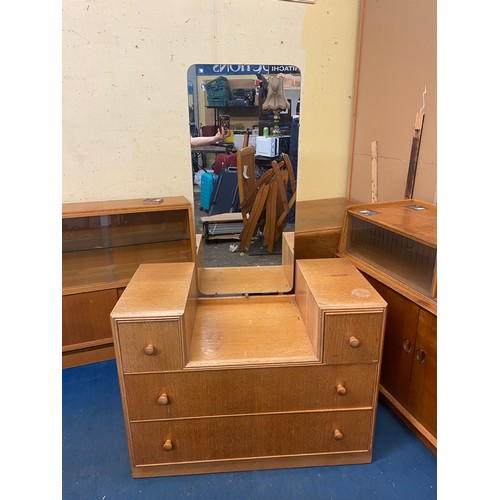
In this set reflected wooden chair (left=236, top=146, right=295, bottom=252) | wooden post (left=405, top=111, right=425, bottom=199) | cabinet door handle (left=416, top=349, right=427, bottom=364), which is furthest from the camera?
reflected wooden chair (left=236, top=146, right=295, bottom=252)

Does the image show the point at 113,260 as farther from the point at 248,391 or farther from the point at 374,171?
the point at 374,171

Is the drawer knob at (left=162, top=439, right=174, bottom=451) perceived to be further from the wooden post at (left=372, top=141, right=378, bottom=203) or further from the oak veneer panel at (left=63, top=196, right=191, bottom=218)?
the wooden post at (left=372, top=141, right=378, bottom=203)

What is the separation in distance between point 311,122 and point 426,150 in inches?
23.5

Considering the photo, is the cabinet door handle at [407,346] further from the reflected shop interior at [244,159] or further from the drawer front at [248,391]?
the reflected shop interior at [244,159]

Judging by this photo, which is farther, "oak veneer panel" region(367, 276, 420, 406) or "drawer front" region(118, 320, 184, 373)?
"oak veneer panel" region(367, 276, 420, 406)

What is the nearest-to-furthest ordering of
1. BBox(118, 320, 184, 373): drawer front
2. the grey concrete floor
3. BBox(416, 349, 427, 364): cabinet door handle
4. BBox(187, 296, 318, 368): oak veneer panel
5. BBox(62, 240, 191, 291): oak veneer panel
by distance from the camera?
BBox(118, 320, 184, 373): drawer front, BBox(187, 296, 318, 368): oak veneer panel, BBox(416, 349, 427, 364): cabinet door handle, the grey concrete floor, BBox(62, 240, 191, 291): oak veneer panel

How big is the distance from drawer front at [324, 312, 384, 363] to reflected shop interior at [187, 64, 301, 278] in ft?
2.31

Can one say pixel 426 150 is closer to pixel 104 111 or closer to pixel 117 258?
pixel 104 111

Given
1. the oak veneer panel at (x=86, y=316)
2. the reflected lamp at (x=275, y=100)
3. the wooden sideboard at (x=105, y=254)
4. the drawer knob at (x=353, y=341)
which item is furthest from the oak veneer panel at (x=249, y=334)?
→ the reflected lamp at (x=275, y=100)

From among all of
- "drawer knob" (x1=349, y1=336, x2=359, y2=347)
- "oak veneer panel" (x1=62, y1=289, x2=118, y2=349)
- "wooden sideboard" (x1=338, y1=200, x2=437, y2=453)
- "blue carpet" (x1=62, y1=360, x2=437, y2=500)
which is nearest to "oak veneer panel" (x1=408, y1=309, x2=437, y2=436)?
"wooden sideboard" (x1=338, y1=200, x2=437, y2=453)

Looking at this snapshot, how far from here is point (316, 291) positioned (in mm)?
1441

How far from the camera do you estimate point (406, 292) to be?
155 cm

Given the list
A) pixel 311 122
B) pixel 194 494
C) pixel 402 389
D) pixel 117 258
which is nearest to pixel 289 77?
pixel 311 122

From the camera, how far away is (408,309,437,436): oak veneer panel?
4.75 feet
